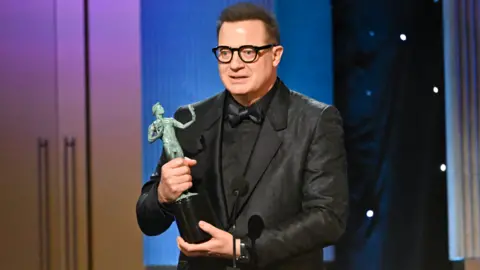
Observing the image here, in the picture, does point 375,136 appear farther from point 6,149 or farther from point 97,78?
point 6,149

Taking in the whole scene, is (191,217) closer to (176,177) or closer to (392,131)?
(176,177)

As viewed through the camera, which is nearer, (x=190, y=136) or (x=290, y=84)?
(x=190, y=136)

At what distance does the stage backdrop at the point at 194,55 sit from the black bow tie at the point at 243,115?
600mm

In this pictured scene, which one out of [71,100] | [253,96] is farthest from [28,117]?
[253,96]

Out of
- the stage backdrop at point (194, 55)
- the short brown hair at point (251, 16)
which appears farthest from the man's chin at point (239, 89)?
the stage backdrop at point (194, 55)

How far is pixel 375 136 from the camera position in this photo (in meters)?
1.82

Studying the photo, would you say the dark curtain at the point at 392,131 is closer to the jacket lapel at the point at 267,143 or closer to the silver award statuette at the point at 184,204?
the jacket lapel at the point at 267,143

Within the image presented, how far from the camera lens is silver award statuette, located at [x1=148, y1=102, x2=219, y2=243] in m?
1.11

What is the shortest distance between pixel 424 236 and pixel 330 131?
2.54 ft

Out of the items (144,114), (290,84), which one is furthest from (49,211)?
(290,84)

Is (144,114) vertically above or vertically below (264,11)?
below

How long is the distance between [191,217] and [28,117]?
98 centimetres

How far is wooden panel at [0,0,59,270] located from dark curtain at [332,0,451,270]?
83cm

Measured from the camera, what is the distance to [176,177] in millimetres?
1102
